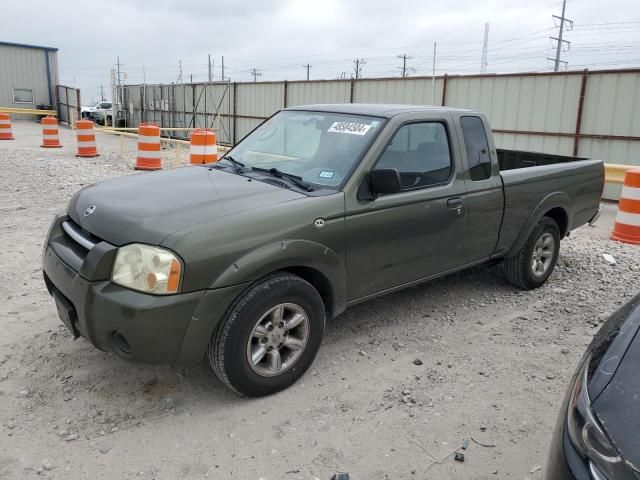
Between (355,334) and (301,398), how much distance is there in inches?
41.8

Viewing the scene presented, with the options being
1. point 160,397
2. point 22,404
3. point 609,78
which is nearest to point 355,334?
point 160,397

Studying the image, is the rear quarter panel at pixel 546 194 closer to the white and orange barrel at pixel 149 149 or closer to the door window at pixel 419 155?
the door window at pixel 419 155

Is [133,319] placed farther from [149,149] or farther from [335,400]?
[149,149]

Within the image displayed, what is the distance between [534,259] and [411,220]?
2133mm

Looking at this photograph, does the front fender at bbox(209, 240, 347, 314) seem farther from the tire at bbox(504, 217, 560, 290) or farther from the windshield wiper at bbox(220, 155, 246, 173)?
the tire at bbox(504, 217, 560, 290)

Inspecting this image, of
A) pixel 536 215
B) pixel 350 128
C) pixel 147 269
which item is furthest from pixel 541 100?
pixel 147 269

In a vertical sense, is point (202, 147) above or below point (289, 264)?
above

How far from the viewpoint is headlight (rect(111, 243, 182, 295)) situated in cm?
299

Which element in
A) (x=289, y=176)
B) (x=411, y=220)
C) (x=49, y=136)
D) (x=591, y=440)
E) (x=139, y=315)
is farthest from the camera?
(x=49, y=136)

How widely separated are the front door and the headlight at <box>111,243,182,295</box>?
1255mm

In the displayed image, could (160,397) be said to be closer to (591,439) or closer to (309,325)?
(309,325)

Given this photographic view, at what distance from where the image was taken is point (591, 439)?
1.88 metres

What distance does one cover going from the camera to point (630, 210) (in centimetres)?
772

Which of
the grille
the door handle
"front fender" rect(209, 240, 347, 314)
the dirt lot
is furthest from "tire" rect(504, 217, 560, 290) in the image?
the grille
